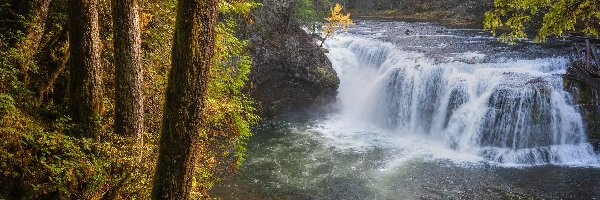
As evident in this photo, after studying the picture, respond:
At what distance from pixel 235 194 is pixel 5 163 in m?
8.71

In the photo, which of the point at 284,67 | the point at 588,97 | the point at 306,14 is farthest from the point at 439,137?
the point at 306,14

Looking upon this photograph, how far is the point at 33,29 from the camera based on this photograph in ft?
28.9

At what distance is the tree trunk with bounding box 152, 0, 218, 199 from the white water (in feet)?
47.2

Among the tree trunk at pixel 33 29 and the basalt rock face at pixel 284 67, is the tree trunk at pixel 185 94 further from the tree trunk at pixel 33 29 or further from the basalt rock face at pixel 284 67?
the basalt rock face at pixel 284 67

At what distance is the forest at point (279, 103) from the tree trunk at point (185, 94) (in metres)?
0.02

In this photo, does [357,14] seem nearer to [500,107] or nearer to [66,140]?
[500,107]

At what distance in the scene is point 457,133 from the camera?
20109mm

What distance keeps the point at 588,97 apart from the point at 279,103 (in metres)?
14.7

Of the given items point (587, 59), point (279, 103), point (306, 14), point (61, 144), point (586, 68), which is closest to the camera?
point (61, 144)

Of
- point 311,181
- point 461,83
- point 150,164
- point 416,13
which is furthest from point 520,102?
point 416,13

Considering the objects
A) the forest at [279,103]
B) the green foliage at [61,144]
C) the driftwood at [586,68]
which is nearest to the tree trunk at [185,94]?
the forest at [279,103]

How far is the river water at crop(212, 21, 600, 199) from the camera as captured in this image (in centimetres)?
1529

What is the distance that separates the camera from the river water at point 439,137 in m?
15.3

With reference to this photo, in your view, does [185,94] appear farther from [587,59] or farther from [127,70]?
[587,59]
